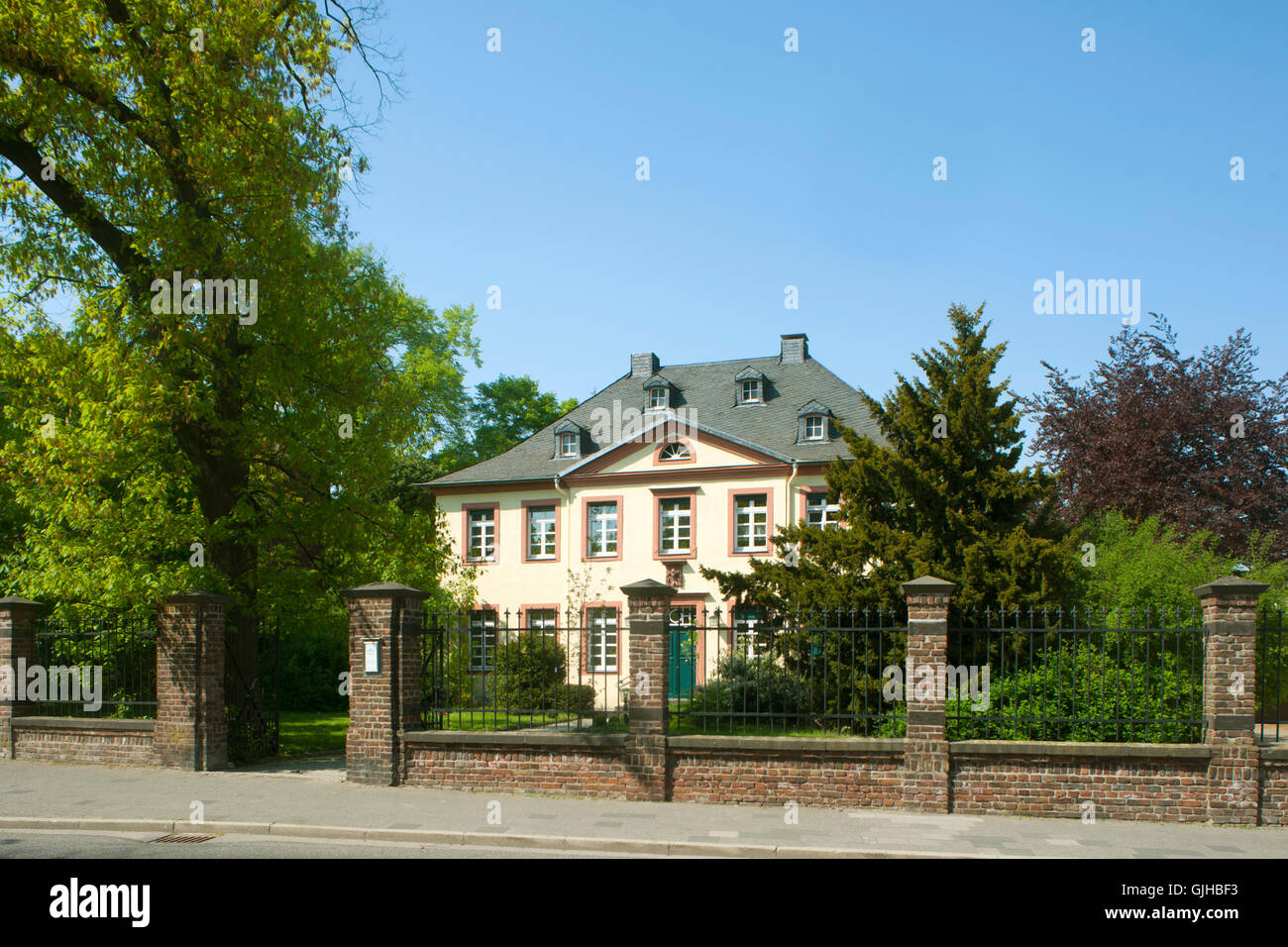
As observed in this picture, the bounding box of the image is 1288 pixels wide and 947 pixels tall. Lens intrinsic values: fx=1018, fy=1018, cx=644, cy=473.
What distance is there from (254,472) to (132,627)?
293 cm

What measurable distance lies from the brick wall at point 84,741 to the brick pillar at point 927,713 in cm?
1028

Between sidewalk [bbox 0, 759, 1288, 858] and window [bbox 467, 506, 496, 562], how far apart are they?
21667mm

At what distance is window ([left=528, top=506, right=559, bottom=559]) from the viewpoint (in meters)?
33.8

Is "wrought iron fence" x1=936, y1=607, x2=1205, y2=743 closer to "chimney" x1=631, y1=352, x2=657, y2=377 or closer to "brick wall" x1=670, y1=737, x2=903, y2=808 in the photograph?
"brick wall" x1=670, y1=737, x2=903, y2=808

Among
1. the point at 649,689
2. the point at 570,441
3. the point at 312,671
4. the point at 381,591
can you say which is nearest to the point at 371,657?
the point at 381,591

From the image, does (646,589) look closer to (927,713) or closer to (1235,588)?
(927,713)

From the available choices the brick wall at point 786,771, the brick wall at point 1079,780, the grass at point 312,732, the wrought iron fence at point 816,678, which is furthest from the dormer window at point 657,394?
the brick wall at point 1079,780

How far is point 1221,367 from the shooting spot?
83.5 ft

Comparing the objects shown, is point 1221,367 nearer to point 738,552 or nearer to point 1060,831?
point 738,552

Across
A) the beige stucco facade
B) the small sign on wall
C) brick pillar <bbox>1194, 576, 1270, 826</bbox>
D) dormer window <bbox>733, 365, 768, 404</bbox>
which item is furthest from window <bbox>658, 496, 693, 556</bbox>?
brick pillar <bbox>1194, 576, 1270, 826</bbox>

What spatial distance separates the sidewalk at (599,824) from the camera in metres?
9.45

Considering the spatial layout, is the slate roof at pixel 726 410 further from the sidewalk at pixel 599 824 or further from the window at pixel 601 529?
the sidewalk at pixel 599 824

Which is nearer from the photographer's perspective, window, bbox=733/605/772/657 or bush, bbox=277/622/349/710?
window, bbox=733/605/772/657
